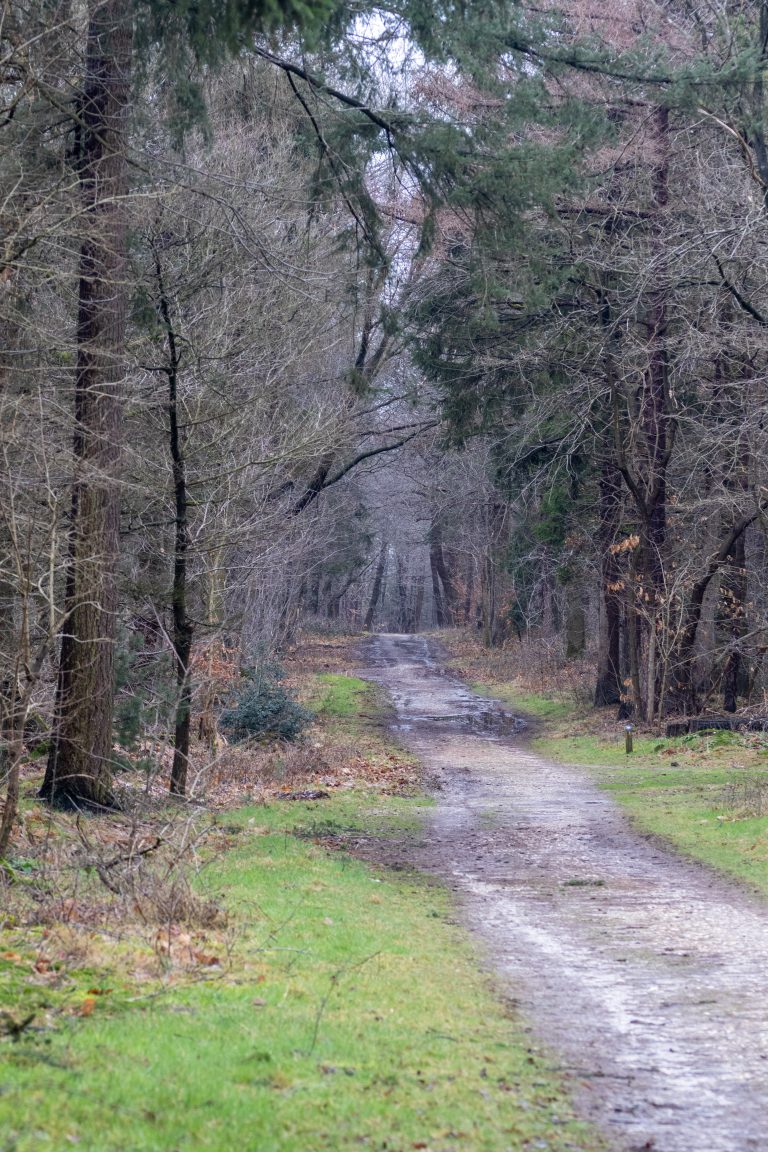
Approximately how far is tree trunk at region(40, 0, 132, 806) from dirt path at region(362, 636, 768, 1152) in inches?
153

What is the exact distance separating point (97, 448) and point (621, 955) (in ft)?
25.8

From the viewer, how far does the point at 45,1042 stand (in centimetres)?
535

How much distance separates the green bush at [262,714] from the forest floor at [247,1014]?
1026 centimetres

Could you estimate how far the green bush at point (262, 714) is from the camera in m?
22.2

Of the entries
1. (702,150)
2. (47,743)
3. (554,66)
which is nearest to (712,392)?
(702,150)

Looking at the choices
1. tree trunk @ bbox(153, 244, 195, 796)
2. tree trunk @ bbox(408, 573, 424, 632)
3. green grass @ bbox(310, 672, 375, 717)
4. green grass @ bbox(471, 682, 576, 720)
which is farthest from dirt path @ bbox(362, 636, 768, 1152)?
tree trunk @ bbox(408, 573, 424, 632)

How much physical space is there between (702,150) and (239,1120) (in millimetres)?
21674

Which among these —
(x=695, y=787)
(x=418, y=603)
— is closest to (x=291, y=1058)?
(x=695, y=787)

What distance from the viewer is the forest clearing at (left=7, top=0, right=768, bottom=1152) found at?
5996mm

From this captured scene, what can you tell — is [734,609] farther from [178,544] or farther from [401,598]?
[401,598]

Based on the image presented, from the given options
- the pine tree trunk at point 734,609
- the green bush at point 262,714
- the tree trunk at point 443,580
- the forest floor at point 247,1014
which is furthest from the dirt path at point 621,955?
the tree trunk at point 443,580

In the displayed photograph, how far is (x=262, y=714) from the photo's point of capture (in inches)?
874

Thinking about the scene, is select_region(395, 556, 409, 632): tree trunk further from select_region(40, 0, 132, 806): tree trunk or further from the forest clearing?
select_region(40, 0, 132, 806): tree trunk

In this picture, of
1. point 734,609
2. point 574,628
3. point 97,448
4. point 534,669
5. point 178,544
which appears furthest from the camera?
point 534,669
